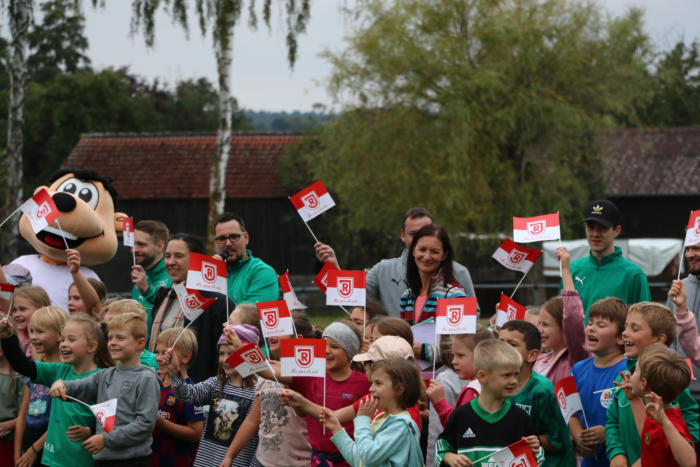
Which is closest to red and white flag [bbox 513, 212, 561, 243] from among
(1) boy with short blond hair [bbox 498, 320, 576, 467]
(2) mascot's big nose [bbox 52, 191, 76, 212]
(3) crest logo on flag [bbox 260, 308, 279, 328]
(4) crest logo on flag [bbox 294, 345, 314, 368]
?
(1) boy with short blond hair [bbox 498, 320, 576, 467]

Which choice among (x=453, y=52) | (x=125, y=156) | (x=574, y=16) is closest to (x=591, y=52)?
(x=574, y=16)

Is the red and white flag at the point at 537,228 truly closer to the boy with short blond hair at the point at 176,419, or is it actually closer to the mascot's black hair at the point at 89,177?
the boy with short blond hair at the point at 176,419

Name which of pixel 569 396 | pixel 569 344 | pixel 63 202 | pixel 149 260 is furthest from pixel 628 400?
pixel 63 202

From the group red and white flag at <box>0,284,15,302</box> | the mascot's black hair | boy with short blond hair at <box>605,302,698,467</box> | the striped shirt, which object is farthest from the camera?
the mascot's black hair

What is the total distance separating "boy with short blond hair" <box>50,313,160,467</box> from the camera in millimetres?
5371

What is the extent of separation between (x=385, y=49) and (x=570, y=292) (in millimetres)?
19907

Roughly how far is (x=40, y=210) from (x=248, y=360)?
2263 mm

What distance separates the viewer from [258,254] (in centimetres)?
3406

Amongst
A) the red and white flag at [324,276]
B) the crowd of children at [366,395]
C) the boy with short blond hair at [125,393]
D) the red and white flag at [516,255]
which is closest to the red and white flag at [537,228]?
the red and white flag at [516,255]

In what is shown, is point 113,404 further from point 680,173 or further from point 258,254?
point 680,173

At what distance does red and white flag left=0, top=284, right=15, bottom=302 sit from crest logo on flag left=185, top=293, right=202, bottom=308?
4.16 ft

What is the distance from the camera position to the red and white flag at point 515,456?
4582mm

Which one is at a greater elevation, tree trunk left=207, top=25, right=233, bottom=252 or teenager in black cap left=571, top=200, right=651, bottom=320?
tree trunk left=207, top=25, right=233, bottom=252

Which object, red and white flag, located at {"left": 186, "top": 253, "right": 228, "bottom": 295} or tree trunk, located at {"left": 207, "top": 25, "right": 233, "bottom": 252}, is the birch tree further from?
red and white flag, located at {"left": 186, "top": 253, "right": 228, "bottom": 295}
